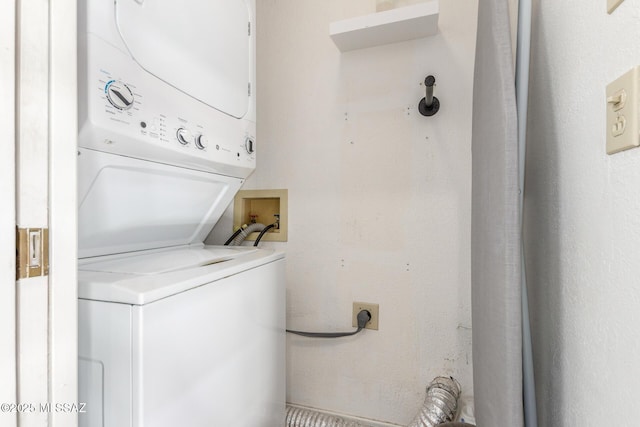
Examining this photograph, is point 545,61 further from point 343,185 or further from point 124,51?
point 124,51

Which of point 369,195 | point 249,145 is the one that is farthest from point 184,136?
point 369,195

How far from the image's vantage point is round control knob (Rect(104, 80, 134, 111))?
764mm

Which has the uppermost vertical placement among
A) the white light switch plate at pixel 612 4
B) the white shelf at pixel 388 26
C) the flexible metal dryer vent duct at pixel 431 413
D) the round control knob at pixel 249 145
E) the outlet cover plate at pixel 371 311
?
the white shelf at pixel 388 26

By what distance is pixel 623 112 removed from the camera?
1.65ft

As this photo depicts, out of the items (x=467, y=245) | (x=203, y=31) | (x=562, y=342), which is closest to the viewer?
(x=562, y=342)

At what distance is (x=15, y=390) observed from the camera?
1.64 feet

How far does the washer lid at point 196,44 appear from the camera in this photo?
85cm

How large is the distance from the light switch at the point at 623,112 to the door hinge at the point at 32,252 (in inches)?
36.9

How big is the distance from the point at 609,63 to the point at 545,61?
Result: 1.11 feet

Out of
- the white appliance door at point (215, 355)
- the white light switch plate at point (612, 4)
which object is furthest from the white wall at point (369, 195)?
the white light switch plate at point (612, 4)

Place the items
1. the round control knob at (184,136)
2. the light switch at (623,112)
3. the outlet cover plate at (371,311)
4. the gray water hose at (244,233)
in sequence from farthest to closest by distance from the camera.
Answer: the gray water hose at (244,233)
the outlet cover plate at (371,311)
the round control knob at (184,136)
the light switch at (623,112)

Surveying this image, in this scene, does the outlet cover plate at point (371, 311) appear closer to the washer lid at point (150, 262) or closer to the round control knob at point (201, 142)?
the washer lid at point (150, 262)

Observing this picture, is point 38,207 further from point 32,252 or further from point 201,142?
point 201,142

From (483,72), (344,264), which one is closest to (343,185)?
(344,264)
